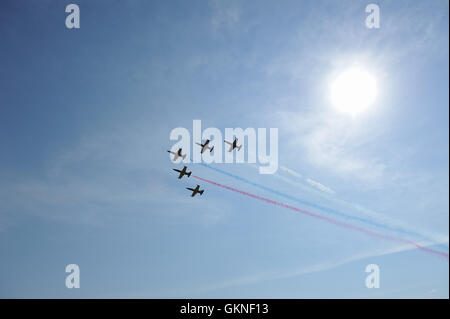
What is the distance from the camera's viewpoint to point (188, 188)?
81.0 m
